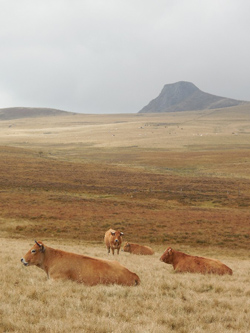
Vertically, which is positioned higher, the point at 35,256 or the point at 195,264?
the point at 35,256

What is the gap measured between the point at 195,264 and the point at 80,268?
5.14 metres

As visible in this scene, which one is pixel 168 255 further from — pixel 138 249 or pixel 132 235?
pixel 132 235

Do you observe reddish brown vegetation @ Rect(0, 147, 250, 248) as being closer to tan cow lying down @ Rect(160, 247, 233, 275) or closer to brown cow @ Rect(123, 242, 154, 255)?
brown cow @ Rect(123, 242, 154, 255)

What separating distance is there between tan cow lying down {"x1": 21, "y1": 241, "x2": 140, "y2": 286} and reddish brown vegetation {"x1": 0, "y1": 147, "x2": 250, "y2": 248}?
16.7 meters

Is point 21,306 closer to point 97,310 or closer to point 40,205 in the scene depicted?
point 97,310

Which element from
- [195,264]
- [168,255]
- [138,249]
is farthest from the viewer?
[138,249]

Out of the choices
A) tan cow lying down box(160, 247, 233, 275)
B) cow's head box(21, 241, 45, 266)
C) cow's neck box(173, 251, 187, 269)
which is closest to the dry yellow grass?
cow's head box(21, 241, 45, 266)

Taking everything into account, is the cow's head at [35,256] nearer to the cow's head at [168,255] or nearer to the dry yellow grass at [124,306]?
the dry yellow grass at [124,306]

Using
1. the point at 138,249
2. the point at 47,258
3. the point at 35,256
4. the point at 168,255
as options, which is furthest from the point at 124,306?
the point at 138,249

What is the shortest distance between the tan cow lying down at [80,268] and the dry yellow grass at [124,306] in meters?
0.37

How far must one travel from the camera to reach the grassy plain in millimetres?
7016

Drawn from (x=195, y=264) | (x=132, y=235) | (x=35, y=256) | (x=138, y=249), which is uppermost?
(x=35, y=256)

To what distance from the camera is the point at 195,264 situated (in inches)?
509

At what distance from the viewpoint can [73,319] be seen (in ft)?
22.1
